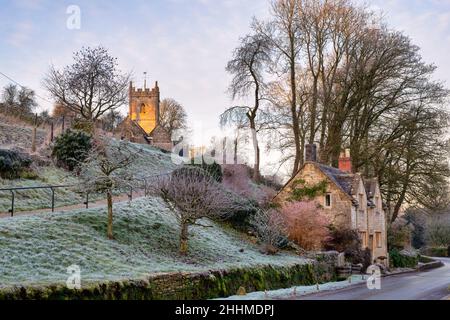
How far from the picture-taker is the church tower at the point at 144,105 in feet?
342

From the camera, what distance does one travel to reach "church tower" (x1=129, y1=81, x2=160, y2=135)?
342 feet

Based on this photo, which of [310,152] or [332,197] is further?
[310,152]

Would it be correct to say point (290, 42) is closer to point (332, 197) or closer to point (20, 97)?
point (332, 197)

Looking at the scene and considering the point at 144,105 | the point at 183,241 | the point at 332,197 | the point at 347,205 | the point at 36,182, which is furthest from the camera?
the point at 144,105

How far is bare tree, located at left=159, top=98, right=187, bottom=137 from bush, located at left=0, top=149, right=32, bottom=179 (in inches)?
2694

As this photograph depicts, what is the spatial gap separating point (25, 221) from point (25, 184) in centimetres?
830

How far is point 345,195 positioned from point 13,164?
22.5m

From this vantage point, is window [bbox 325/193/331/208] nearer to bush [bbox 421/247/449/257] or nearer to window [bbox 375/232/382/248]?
window [bbox 375/232/382/248]

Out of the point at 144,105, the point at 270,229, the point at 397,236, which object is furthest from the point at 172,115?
the point at 270,229

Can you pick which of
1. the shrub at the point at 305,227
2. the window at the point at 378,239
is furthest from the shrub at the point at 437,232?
the shrub at the point at 305,227

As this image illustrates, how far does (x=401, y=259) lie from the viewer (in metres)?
48.8

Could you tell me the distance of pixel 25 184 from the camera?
2952cm
